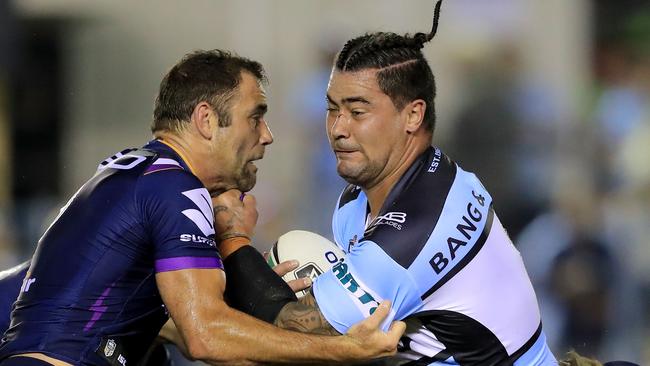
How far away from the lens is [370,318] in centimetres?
464

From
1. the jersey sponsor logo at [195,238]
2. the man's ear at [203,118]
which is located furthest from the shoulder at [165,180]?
the man's ear at [203,118]

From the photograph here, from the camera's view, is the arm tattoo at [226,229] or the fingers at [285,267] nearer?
the arm tattoo at [226,229]

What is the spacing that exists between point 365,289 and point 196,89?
1.18 meters

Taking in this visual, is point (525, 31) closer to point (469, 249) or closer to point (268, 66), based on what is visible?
point (268, 66)

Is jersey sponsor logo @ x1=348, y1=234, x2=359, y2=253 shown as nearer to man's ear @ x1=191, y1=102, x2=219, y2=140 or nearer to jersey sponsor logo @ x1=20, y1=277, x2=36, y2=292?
man's ear @ x1=191, y1=102, x2=219, y2=140

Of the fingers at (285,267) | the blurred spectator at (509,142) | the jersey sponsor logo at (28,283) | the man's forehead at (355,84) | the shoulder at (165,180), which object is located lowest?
the blurred spectator at (509,142)

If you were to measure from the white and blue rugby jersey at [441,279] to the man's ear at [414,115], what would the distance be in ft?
0.42

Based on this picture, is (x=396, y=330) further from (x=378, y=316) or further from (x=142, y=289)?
(x=142, y=289)

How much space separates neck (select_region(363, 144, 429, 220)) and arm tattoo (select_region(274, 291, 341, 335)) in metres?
0.56

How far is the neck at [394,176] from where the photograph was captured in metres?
5.15

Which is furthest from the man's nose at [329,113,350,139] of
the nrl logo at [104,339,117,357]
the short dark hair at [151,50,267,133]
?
the nrl logo at [104,339,117,357]

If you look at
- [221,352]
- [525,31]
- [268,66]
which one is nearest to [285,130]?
[268,66]

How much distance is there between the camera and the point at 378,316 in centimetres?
464

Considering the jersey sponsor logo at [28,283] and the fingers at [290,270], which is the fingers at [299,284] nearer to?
the fingers at [290,270]
